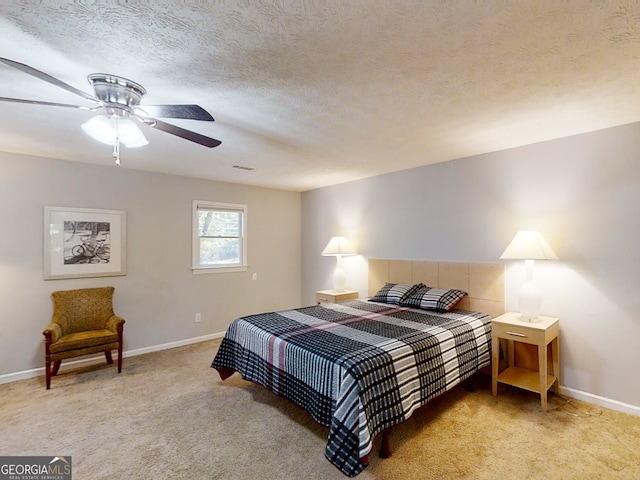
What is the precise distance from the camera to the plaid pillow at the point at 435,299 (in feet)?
11.2

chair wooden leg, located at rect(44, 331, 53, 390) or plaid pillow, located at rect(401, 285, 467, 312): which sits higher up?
plaid pillow, located at rect(401, 285, 467, 312)

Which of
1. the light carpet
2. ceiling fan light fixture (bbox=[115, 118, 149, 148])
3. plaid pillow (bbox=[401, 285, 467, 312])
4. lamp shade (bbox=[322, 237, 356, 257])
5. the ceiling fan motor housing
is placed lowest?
the light carpet

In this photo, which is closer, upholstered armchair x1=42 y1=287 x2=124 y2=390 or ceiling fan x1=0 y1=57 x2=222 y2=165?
ceiling fan x1=0 y1=57 x2=222 y2=165

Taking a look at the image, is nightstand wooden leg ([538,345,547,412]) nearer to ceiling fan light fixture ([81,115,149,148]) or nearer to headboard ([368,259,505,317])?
headboard ([368,259,505,317])

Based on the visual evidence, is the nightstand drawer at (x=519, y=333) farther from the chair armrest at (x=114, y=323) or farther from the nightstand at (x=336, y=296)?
the chair armrest at (x=114, y=323)

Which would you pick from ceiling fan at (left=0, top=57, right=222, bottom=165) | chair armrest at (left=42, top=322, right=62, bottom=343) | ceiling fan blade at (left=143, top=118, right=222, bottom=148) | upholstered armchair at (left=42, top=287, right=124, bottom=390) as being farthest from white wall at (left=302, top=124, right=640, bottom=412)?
chair armrest at (left=42, top=322, right=62, bottom=343)

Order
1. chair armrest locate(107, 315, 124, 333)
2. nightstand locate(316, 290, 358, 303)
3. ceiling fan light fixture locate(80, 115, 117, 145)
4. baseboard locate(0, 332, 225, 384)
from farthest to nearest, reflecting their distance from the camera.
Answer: nightstand locate(316, 290, 358, 303) < chair armrest locate(107, 315, 124, 333) < baseboard locate(0, 332, 225, 384) < ceiling fan light fixture locate(80, 115, 117, 145)

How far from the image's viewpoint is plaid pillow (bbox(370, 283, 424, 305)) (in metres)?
3.79

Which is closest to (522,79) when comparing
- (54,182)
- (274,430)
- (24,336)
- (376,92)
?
(376,92)

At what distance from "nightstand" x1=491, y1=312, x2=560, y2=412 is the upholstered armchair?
387 centimetres

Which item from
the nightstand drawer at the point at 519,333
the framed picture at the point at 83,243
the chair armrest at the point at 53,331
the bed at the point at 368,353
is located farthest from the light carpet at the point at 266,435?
the framed picture at the point at 83,243

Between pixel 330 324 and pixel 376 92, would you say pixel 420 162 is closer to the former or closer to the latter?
pixel 376 92

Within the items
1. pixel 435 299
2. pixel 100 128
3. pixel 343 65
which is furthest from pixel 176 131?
pixel 435 299

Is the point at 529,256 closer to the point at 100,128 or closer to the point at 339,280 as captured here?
the point at 339,280
